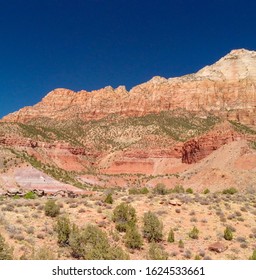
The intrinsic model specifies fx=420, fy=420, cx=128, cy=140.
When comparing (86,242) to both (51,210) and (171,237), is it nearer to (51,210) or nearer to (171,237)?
(51,210)

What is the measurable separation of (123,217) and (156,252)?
457 cm

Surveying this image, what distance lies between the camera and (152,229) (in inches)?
882

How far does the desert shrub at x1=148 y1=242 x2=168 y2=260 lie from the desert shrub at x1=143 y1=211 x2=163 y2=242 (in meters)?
0.77

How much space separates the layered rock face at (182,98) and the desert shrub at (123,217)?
373ft

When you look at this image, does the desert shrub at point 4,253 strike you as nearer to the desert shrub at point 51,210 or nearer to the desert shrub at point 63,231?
the desert shrub at point 63,231

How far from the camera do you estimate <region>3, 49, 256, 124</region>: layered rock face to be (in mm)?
151625

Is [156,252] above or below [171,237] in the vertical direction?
below

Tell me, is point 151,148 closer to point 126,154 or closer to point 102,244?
point 126,154

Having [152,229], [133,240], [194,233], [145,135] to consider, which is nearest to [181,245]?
[194,233]

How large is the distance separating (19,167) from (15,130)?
35884 mm

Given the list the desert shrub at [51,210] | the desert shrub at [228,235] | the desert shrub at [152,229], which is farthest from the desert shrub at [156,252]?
the desert shrub at [51,210]

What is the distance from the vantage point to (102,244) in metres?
17.8

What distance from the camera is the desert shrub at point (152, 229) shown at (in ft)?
72.5
